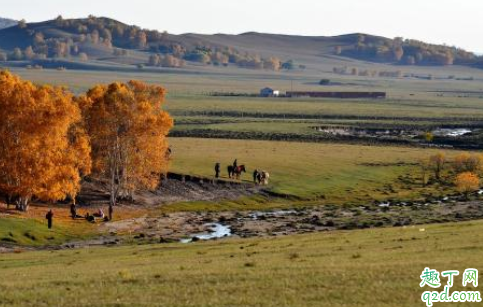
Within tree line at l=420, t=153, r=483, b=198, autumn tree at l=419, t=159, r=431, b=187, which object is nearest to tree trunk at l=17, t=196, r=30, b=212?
autumn tree at l=419, t=159, r=431, b=187

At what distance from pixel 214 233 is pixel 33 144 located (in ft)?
48.7

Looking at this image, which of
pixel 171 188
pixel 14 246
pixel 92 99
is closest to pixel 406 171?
pixel 171 188

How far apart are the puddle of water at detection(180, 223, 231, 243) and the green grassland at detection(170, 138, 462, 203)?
17.2m

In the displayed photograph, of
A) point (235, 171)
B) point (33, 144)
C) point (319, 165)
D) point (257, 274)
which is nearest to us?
point (257, 274)

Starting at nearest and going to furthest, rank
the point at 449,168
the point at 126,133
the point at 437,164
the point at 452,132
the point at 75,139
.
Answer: the point at 75,139, the point at 126,133, the point at 437,164, the point at 449,168, the point at 452,132

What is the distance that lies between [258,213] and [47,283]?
40.6 m

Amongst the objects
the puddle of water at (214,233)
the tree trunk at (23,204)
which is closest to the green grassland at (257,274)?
the puddle of water at (214,233)

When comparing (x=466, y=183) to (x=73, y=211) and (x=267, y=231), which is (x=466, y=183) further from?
(x=73, y=211)

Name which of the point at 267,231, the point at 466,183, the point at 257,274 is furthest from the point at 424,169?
the point at 257,274

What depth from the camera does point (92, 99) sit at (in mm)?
70188

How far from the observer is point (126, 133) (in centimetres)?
6981

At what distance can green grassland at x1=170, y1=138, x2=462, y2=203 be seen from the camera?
8079 cm

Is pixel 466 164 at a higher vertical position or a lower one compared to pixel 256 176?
higher

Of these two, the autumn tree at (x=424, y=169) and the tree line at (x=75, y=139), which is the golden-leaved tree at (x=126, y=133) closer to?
the tree line at (x=75, y=139)
